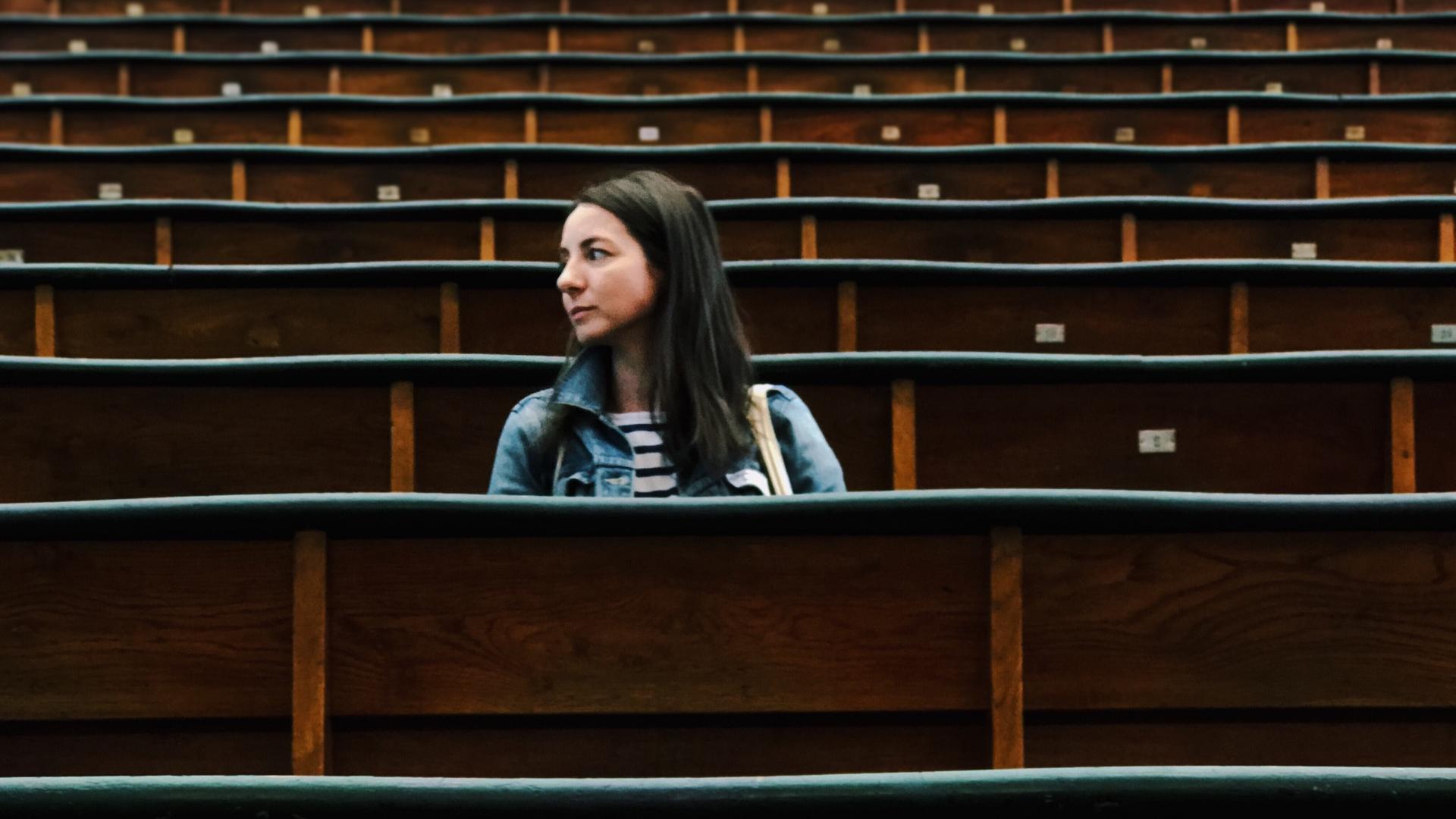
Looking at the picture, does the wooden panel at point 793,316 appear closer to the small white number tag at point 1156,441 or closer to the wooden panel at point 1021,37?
the small white number tag at point 1156,441

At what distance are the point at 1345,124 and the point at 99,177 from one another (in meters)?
0.67

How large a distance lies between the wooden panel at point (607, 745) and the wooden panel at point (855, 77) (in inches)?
28.6

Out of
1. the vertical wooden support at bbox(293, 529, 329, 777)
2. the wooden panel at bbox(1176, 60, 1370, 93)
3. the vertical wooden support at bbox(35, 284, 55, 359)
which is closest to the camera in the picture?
the vertical wooden support at bbox(293, 529, 329, 777)

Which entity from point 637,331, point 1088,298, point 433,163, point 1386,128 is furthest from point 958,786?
point 1386,128

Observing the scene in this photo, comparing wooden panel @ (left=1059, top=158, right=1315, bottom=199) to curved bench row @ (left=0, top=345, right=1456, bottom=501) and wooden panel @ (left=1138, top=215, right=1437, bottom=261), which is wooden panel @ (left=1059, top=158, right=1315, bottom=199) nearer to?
wooden panel @ (left=1138, top=215, right=1437, bottom=261)

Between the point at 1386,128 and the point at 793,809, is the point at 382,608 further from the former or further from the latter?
the point at 1386,128

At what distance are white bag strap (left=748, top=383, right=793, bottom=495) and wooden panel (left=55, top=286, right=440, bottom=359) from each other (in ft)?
0.53

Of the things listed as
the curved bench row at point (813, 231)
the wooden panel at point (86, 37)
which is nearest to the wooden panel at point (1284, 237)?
the curved bench row at point (813, 231)

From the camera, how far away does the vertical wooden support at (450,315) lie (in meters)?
0.42

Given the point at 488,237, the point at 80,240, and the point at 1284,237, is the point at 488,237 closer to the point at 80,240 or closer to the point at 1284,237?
the point at 80,240

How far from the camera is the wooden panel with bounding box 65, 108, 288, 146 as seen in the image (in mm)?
752

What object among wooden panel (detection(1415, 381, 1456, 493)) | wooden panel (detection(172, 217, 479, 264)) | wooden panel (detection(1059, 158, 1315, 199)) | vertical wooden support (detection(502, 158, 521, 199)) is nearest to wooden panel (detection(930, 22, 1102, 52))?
wooden panel (detection(1059, 158, 1315, 199))

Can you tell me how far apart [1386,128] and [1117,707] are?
2.21ft

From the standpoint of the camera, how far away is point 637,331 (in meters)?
0.31
